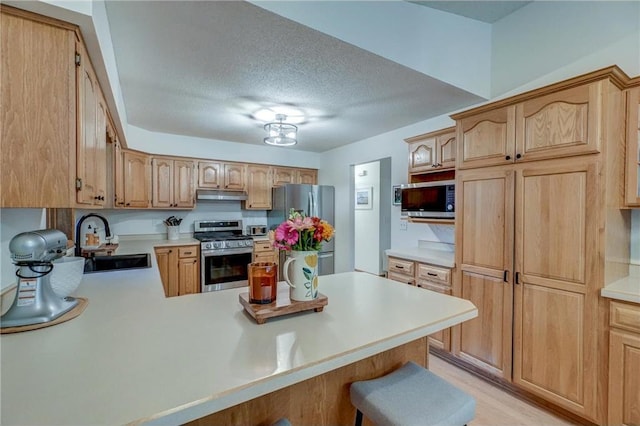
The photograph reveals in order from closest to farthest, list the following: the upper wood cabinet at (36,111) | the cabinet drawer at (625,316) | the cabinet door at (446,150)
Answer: the upper wood cabinet at (36,111) < the cabinet drawer at (625,316) < the cabinet door at (446,150)

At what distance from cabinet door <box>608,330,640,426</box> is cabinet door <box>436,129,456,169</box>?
1630 millimetres

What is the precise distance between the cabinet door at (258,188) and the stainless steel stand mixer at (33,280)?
351cm

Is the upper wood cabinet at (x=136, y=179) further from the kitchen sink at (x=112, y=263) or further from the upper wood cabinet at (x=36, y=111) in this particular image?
the upper wood cabinet at (x=36, y=111)

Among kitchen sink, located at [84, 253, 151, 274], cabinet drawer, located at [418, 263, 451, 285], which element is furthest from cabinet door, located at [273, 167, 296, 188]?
cabinet drawer, located at [418, 263, 451, 285]

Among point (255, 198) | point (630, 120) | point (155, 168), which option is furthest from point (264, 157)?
point (630, 120)

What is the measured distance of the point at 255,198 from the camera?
Answer: 15.6 ft

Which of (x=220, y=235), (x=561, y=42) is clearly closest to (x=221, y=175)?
(x=220, y=235)

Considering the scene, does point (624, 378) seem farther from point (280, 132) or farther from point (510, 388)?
point (280, 132)

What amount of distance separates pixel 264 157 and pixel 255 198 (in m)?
0.75

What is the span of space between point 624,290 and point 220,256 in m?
3.99

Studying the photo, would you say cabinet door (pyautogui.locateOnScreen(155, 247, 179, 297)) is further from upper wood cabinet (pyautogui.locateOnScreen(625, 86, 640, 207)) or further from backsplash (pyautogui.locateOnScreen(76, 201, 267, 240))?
upper wood cabinet (pyautogui.locateOnScreen(625, 86, 640, 207))

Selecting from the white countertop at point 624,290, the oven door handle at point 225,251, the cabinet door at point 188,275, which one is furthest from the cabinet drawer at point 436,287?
the cabinet door at point 188,275

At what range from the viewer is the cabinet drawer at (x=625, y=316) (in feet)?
5.34

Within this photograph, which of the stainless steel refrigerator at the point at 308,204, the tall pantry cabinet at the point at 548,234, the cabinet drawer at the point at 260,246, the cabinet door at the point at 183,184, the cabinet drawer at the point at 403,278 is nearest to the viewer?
the tall pantry cabinet at the point at 548,234
